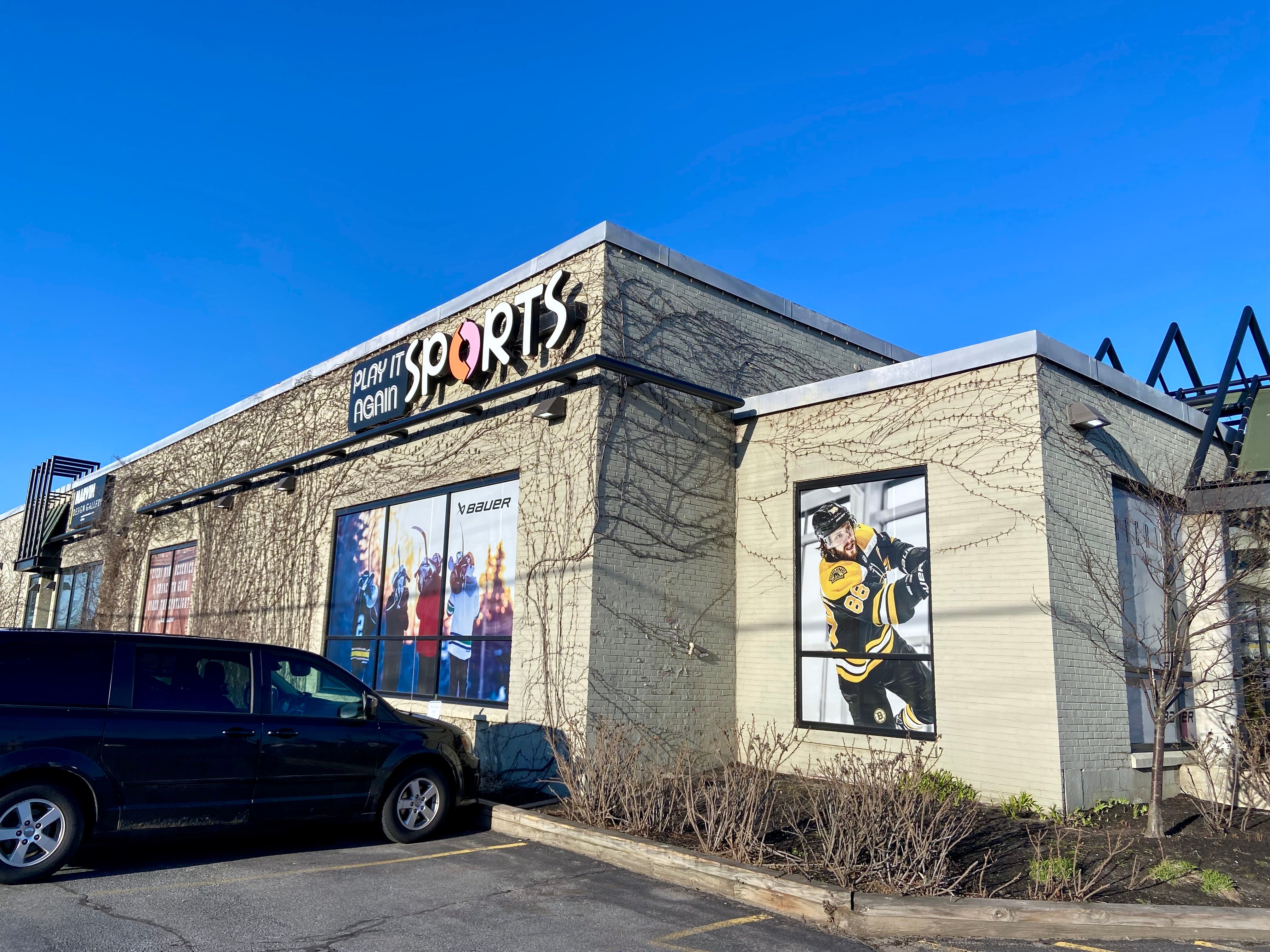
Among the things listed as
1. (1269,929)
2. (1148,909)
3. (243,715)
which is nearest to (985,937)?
(1148,909)

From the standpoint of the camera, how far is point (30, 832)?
6457mm

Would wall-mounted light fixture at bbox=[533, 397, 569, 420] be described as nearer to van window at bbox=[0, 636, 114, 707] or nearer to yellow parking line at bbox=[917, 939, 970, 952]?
van window at bbox=[0, 636, 114, 707]

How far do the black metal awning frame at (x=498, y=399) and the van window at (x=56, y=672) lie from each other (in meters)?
5.95

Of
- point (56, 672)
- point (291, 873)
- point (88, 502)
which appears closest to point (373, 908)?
point (291, 873)

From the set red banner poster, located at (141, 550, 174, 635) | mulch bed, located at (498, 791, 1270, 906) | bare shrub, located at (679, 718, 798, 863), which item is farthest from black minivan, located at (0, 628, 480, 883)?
red banner poster, located at (141, 550, 174, 635)

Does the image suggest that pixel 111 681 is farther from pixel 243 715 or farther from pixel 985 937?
pixel 985 937

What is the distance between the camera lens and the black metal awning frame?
37.2 feet

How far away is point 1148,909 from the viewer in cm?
612

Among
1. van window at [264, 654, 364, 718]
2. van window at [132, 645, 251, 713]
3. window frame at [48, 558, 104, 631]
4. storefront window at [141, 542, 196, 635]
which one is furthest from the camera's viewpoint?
window frame at [48, 558, 104, 631]

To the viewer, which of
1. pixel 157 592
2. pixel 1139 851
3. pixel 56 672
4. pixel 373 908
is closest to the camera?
pixel 373 908

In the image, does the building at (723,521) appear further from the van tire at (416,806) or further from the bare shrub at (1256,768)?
the van tire at (416,806)

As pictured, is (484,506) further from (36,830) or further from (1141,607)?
(1141,607)

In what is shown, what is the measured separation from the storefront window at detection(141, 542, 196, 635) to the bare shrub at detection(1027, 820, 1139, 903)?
55.8 ft

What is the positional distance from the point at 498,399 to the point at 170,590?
12.3 metres
